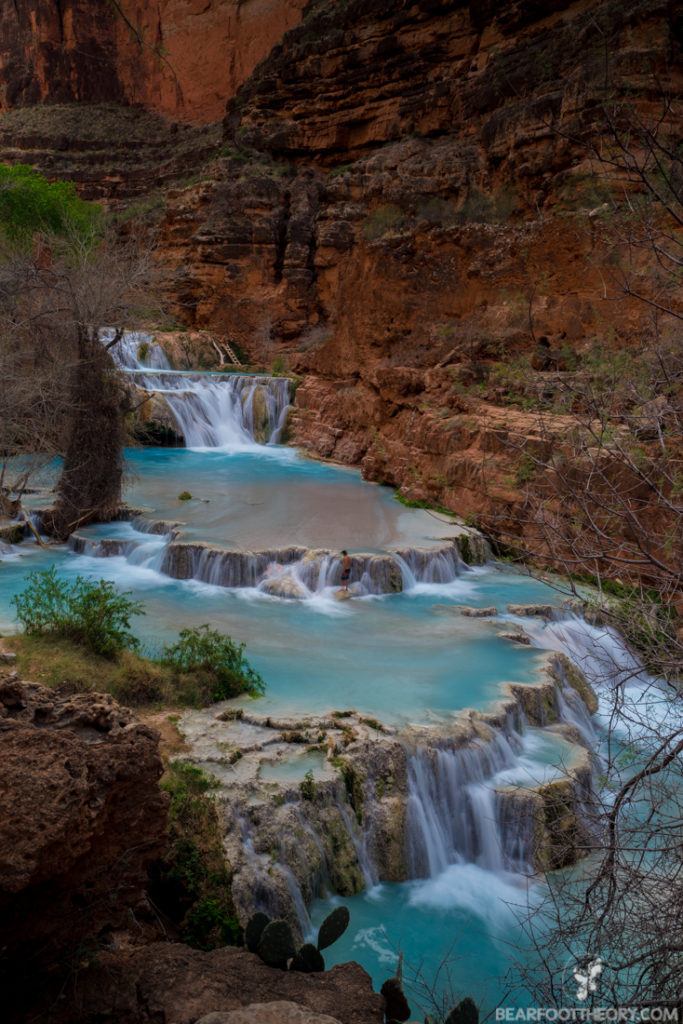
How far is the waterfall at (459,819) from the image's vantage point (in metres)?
6.63

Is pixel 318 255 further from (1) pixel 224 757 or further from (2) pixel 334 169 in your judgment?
(1) pixel 224 757

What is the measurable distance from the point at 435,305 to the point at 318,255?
31.7 ft

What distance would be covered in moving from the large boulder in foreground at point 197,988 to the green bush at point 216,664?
12.2 ft

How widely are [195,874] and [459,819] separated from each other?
255 centimetres

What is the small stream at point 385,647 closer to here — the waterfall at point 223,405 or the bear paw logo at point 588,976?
the bear paw logo at point 588,976

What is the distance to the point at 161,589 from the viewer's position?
11180 mm

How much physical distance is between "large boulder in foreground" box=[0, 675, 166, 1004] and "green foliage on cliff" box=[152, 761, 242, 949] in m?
1.32

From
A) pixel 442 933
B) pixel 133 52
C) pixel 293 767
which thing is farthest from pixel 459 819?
pixel 133 52

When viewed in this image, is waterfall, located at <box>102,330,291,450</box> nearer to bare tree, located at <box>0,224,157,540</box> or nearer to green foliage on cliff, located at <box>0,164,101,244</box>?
green foliage on cliff, located at <box>0,164,101,244</box>

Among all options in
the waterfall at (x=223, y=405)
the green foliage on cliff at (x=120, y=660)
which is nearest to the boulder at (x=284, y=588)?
the green foliage on cliff at (x=120, y=660)

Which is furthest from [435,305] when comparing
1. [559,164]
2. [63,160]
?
[63,160]

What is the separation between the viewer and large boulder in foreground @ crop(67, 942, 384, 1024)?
3301 millimetres

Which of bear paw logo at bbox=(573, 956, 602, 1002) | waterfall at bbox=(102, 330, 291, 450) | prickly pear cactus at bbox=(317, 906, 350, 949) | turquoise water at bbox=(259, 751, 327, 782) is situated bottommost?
turquoise water at bbox=(259, 751, 327, 782)

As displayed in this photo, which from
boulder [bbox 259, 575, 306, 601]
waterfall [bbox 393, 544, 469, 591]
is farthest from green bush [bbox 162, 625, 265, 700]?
waterfall [bbox 393, 544, 469, 591]
